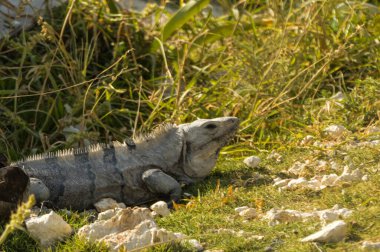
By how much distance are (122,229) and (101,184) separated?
1395 mm

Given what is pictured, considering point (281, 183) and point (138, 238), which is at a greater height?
point (138, 238)

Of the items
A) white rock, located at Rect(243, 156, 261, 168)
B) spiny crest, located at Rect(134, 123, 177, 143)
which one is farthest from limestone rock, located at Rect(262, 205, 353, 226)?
spiny crest, located at Rect(134, 123, 177, 143)

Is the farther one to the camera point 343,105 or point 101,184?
point 343,105

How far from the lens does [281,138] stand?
7.68 meters

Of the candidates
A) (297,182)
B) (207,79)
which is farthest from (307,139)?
(207,79)

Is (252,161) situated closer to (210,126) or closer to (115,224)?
(210,126)

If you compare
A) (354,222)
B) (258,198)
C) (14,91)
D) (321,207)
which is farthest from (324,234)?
(14,91)

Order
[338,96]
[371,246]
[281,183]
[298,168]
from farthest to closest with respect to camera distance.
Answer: [338,96] < [298,168] < [281,183] < [371,246]

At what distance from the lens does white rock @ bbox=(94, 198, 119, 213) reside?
Answer: 6.38 m

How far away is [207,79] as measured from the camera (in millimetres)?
9039

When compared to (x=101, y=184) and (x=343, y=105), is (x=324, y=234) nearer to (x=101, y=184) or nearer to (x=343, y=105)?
(x=101, y=184)

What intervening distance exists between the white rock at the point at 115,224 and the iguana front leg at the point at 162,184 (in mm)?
1273

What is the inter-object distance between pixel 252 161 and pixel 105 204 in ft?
4.19

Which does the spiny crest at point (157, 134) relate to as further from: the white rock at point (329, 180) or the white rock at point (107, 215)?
the white rock at point (329, 180)
